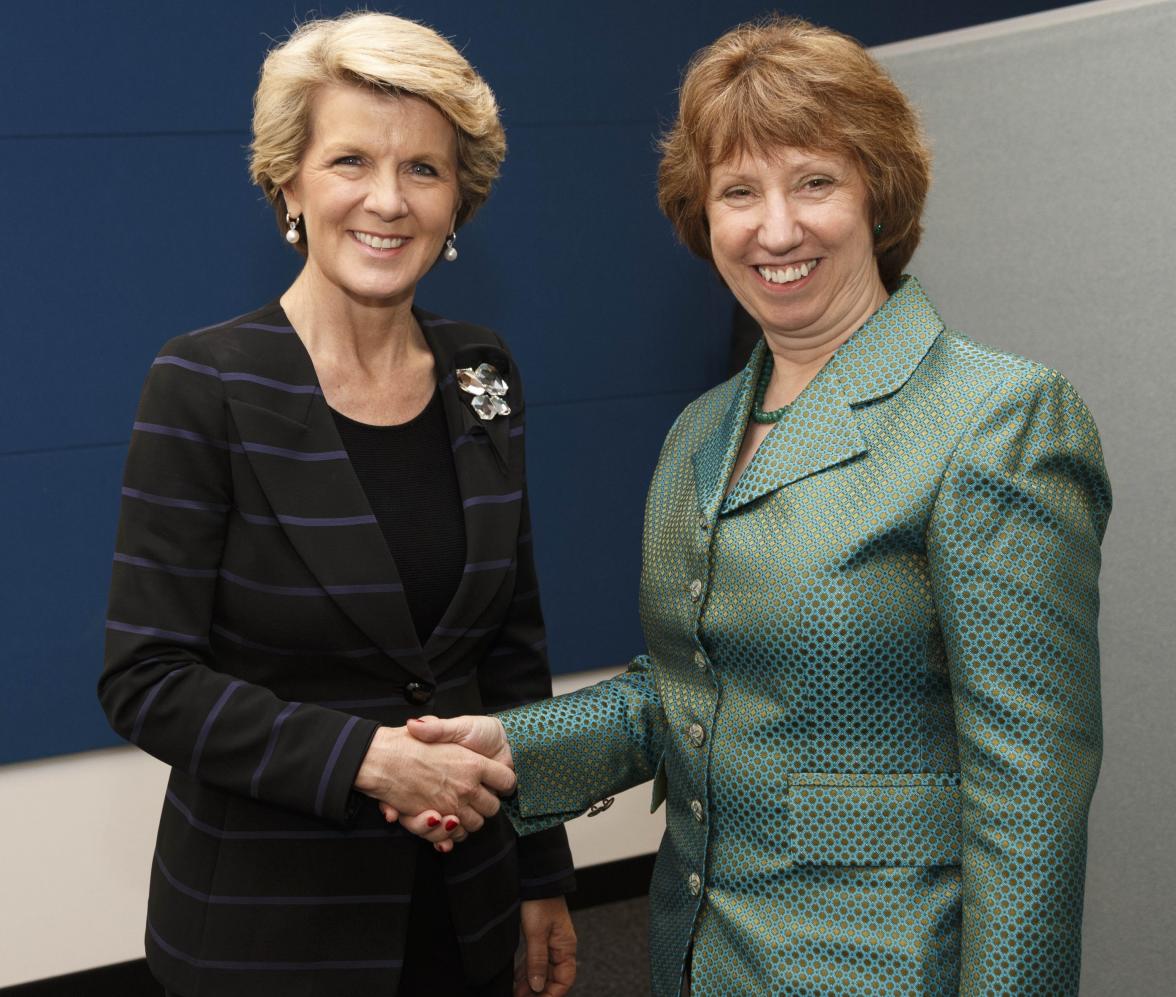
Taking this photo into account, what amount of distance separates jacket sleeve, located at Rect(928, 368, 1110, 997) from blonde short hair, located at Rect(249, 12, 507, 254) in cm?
87

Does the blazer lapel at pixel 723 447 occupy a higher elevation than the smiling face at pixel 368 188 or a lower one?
lower

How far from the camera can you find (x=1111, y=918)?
9.43 feet

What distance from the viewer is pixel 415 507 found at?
1864 millimetres

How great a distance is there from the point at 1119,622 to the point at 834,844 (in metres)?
1.54

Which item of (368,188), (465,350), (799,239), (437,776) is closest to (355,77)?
(368,188)

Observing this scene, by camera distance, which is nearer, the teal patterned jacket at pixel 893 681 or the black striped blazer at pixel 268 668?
the teal patterned jacket at pixel 893 681

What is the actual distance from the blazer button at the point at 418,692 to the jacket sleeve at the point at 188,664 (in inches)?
4.9

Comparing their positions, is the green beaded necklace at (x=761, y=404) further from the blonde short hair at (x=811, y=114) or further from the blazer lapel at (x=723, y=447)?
the blonde short hair at (x=811, y=114)

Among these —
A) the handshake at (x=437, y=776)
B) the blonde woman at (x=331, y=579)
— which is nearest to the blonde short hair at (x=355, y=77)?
the blonde woman at (x=331, y=579)

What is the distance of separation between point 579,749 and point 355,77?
37.5 inches

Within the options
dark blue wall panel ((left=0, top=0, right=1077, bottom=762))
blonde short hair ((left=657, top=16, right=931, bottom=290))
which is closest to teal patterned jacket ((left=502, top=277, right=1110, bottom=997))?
blonde short hair ((left=657, top=16, right=931, bottom=290))

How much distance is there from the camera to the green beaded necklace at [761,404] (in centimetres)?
170

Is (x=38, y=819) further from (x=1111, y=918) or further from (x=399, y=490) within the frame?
(x=1111, y=918)

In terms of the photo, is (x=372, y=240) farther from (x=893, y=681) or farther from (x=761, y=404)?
(x=893, y=681)
